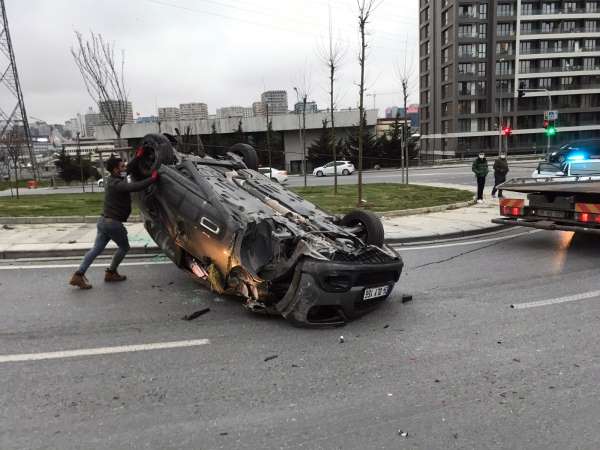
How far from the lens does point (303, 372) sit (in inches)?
156

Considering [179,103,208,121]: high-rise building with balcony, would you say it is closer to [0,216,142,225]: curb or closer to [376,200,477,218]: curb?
[376,200,477,218]: curb

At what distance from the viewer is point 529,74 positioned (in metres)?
67.1

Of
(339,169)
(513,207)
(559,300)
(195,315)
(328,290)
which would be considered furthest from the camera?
(339,169)

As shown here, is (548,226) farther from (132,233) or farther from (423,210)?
(132,233)

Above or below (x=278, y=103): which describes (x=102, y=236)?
below

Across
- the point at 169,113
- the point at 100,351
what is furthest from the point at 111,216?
the point at 169,113

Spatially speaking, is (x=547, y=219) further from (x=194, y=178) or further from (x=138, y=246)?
(x=138, y=246)

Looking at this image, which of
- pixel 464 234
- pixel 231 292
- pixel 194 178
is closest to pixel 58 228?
pixel 194 178

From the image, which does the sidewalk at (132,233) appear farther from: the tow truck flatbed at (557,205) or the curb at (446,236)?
the tow truck flatbed at (557,205)

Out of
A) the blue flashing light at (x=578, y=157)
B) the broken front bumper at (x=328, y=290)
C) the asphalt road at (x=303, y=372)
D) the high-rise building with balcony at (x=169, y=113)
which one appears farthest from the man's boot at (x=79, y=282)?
the high-rise building with balcony at (x=169, y=113)

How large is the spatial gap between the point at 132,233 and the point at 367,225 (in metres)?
5.71

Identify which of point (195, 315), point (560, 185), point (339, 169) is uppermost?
point (339, 169)

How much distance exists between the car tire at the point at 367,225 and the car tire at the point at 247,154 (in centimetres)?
231

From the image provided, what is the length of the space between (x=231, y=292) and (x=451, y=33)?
71129mm
